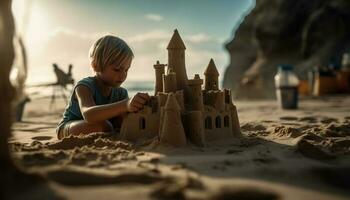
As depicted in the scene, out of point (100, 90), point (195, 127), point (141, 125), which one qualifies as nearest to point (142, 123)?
point (141, 125)

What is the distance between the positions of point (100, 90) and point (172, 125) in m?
1.14

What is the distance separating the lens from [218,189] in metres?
1.66

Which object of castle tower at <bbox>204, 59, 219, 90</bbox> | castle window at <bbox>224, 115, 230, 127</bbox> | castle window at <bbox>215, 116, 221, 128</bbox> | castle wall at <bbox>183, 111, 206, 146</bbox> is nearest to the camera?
castle wall at <bbox>183, 111, 206, 146</bbox>

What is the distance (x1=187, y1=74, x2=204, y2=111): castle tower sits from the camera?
9.96ft

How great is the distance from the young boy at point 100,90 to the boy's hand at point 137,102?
0.12ft

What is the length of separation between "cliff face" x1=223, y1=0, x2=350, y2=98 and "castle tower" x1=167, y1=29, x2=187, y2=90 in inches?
564

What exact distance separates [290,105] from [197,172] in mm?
6375

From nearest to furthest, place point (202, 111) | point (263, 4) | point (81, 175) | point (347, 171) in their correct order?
point (81, 175), point (347, 171), point (202, 111), point (263, 4)

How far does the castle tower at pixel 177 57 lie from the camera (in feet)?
10.6

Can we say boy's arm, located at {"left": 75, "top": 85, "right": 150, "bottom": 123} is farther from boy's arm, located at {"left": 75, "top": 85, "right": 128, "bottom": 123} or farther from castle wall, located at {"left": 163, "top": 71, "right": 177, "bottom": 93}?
castle wall, located at {"left": 163, "top": 71, "right": 177, "bottom": 93}

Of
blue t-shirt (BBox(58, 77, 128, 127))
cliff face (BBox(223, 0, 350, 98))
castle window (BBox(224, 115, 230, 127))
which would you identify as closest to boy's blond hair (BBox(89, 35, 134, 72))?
blue t-shirt (BBox(58, 77, 128, 127))

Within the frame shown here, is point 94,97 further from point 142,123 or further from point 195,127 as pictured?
point 195,127

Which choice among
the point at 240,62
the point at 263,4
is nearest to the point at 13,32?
the point at 263,4

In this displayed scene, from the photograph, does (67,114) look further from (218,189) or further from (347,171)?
(347,171)
